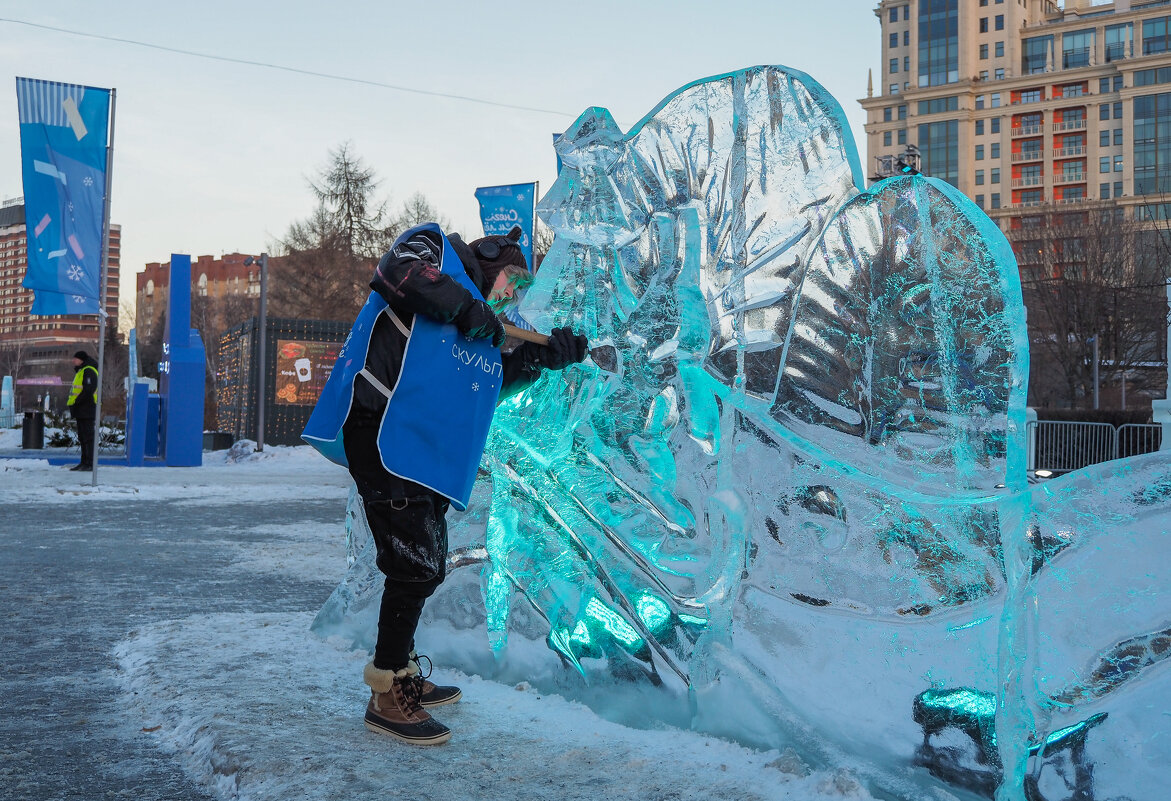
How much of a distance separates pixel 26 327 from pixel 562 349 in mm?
92831

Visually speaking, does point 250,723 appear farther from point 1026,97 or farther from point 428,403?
point 1026,97

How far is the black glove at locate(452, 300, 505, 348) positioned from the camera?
2.79 metres

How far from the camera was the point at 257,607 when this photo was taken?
480cm

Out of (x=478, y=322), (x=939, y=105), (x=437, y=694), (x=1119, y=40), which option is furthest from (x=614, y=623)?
(x=1119, y=40)

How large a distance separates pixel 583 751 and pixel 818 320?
1334 mm

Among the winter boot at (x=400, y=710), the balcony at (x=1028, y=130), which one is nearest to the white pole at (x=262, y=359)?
the winter boot at (x=400, y=710)

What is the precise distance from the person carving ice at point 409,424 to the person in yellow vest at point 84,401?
1286cm

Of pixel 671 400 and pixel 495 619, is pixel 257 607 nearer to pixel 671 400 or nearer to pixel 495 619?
pixel 495 619

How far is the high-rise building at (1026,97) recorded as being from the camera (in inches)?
2997

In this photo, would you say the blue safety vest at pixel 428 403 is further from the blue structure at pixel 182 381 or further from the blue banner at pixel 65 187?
the blue structure at pixel 182 381

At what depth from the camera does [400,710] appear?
2781 mm

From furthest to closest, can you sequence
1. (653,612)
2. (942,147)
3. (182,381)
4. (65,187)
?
1. (942,147)
2. (182,381)
3. (65,187)
4. (653,612)

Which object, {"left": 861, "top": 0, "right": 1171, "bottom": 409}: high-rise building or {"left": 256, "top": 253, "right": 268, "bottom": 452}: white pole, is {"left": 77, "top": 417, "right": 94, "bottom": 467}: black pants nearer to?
{"left": 256, "top": 253, "right": 268, "bottom": 452}: white pole

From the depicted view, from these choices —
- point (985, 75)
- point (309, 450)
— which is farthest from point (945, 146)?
point (309, 450)
